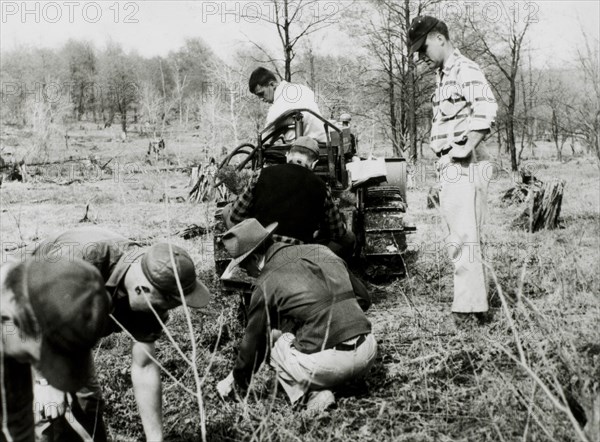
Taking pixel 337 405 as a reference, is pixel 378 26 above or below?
above

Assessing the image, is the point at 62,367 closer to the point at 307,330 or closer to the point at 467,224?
the point at 307,330

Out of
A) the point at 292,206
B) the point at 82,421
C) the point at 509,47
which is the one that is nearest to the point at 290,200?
the point at 292,206

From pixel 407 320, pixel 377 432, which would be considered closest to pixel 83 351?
pixel 377 432

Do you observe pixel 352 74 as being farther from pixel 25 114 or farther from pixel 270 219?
pixel 25 114

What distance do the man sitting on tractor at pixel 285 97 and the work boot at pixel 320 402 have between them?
371cm

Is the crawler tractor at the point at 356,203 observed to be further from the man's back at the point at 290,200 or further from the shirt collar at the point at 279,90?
the man's back at the point at 290,200

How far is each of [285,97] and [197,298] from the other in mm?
4122

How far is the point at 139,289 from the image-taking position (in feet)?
9.57

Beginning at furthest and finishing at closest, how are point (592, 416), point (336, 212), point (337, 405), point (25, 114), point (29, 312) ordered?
point (25, 114) < point (336, 212) < point (337, 405) < point (592, 416) < point (29, 312)

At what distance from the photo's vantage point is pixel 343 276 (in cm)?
379

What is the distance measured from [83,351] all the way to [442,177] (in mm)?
3129

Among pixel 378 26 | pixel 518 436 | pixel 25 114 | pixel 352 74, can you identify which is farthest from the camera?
pixel 25 114

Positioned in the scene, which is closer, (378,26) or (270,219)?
(270,219)

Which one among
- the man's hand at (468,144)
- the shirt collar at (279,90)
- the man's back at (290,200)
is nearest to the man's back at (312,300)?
the man's back at (290,200)
